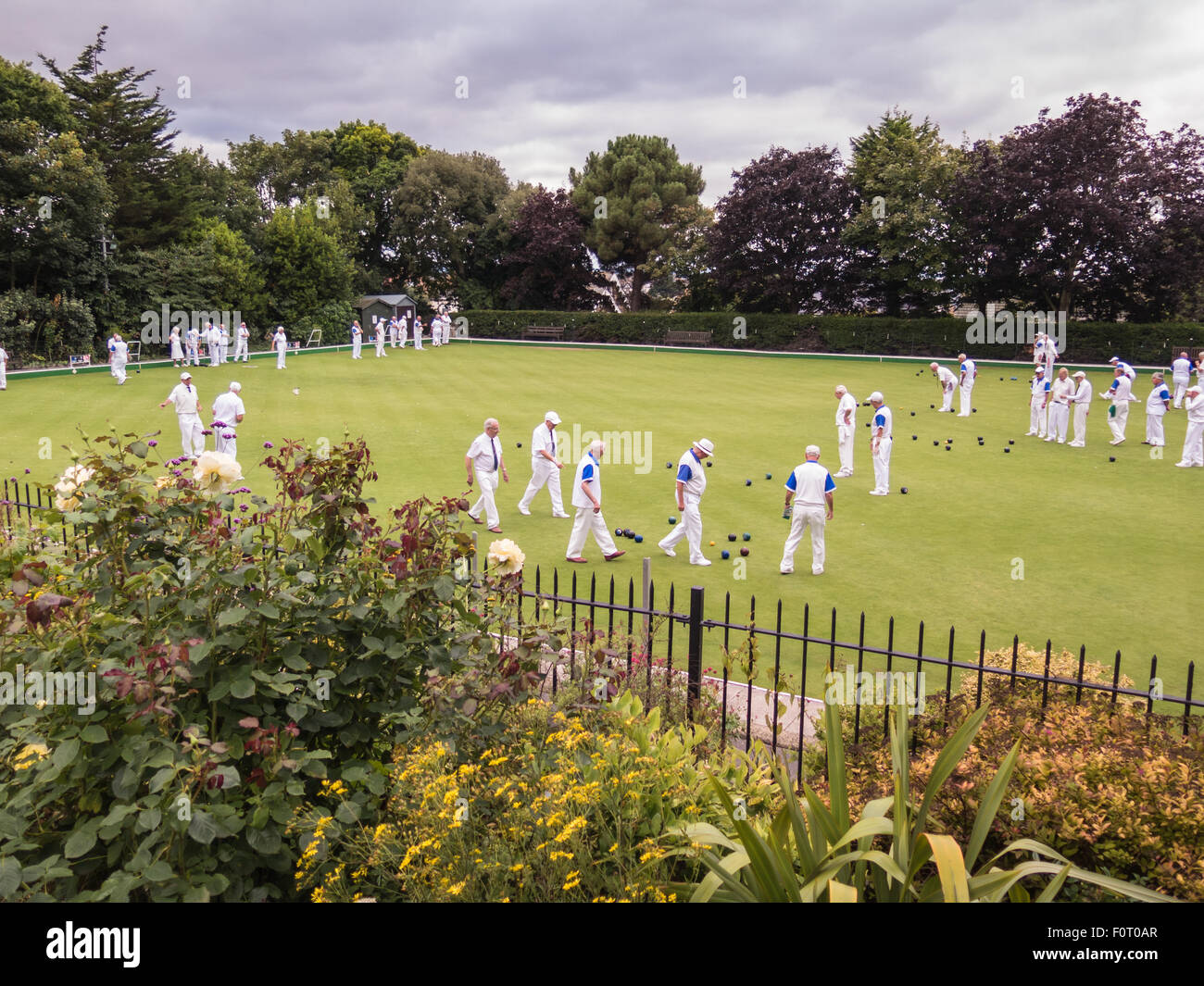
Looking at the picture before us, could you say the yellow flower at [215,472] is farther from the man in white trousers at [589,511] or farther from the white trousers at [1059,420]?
the white trousers at [1059,420]

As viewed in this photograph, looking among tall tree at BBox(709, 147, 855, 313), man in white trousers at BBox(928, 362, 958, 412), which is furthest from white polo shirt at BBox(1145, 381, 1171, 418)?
tall tree at BBox(709, 147, 855, 313)

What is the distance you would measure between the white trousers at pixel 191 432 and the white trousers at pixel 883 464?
13.4 m

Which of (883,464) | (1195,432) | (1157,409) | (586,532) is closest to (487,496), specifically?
(586,532)

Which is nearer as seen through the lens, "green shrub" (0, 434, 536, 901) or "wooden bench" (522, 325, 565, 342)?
"green shrub" (0, 434, 536, 901)

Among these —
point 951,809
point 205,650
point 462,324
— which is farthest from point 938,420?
point 462,324

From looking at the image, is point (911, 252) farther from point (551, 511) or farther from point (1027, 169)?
point (551, 511)

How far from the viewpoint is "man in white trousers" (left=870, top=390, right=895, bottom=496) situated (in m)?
16.6

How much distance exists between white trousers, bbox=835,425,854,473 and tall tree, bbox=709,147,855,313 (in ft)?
117

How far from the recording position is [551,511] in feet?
51.7

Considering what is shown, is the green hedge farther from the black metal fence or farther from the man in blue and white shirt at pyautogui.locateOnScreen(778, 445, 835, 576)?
the black metal fence

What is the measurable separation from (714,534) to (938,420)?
51.3ft

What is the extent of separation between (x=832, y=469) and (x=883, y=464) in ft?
9.87

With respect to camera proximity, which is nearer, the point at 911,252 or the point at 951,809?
the point at 951,809
